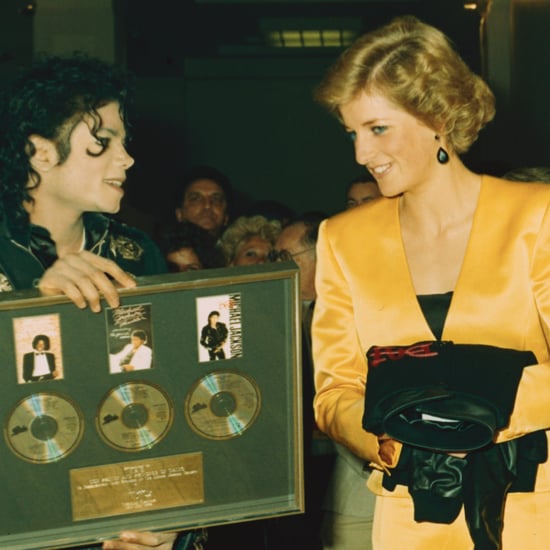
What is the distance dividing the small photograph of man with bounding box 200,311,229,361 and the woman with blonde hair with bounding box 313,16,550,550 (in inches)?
11.3

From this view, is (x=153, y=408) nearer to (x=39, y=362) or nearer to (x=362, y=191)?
(x=39, y=362)

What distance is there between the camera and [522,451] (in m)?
1.97

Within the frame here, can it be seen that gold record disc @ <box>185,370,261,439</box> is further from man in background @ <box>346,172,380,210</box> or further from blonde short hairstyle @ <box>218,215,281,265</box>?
man in background @ <box>346,172,380,210</box>

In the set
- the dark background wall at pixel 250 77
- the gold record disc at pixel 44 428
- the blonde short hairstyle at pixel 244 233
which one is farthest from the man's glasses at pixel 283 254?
the gold record disc at pixel 44 428

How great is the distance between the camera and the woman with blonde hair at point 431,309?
1878 millimetres

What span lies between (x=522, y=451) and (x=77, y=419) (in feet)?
2.74

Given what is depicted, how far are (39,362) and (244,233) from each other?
2730 mm

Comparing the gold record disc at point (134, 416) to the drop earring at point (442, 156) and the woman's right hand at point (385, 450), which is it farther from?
the drop earring at point (442, 156)

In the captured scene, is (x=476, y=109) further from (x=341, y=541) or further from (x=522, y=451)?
(x=341, y=541)

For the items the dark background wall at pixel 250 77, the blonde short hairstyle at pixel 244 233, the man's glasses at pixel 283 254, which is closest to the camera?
the man's glasses at pixel 283 254

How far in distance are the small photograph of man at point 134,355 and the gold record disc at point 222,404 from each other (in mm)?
99

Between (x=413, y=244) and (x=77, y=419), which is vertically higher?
(x=413, y=244)

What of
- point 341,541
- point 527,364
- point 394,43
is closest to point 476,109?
point 394,43

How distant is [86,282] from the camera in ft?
5.64
